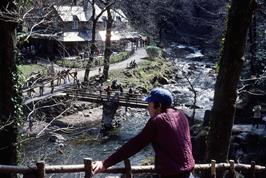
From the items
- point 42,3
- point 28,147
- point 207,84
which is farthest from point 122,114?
point 42,3

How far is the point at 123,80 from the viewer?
37.9m

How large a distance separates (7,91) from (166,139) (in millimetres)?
4677

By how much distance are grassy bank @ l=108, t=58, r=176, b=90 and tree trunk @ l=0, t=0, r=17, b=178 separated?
28.5 meters

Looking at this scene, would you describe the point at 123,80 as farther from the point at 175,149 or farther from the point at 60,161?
the point at 175,149

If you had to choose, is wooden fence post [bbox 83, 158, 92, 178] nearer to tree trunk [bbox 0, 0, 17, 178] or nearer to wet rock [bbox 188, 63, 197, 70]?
tree trunk [bbox 0, 0, 17, 178]

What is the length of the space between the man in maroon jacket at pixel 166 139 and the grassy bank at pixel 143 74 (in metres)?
32.0

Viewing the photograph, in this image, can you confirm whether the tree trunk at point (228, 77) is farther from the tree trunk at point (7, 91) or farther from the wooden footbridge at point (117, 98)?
the wooden footbridge at point (117, 98)

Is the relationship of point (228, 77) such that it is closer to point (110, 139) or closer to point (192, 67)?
point (110, 139)

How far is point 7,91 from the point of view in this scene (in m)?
8.21

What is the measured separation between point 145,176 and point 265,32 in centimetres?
1540

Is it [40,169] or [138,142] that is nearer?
[138,142]

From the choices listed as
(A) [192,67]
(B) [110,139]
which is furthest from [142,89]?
(A) [192,67]

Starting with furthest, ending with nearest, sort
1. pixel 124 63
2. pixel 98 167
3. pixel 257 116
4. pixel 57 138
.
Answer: pixel 124 63, pixel 57 138, pixel 257 116, pixel 98 167

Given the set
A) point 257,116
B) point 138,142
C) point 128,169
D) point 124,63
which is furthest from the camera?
point 124,63
